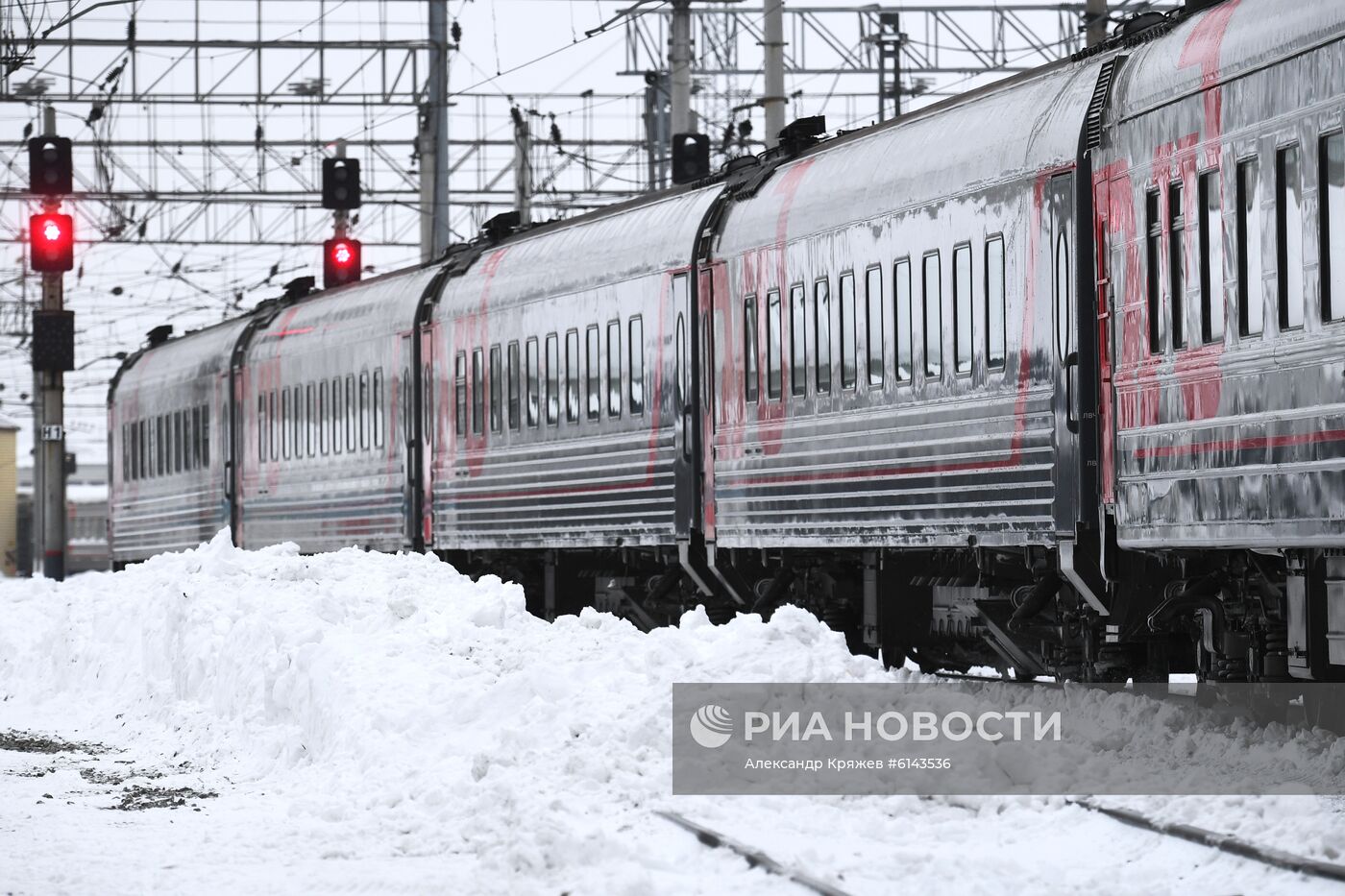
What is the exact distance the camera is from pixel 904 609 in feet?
51.0

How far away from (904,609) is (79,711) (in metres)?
6.70

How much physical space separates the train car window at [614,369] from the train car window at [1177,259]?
8084 mm

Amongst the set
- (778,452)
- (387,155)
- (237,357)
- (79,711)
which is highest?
(387,155)

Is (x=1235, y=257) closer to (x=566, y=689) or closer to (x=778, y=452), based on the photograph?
(x=566, y=689)

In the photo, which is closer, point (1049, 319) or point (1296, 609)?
point (1296, 609)

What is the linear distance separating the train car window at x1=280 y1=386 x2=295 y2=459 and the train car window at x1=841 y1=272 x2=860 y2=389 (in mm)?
14051

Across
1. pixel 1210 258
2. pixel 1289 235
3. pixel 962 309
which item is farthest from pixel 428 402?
pixel 1289 235

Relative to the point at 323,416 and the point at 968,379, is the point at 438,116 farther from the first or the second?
the point at 968,379

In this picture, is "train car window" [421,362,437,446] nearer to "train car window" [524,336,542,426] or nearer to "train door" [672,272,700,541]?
"train car window" [524,336,542,426]

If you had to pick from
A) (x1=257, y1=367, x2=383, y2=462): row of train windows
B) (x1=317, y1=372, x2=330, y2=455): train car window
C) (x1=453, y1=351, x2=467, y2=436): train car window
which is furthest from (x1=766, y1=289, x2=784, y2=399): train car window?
(x1=317, y1=372, x2=330, y2=455): train car window

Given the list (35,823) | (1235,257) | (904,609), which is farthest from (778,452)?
(35,823)

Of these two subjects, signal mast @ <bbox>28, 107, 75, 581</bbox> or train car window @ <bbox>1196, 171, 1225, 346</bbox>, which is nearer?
train car window @ <bbox>1196, 171, 1225, 346</bbox>

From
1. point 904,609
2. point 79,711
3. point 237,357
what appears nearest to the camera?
point 904,609

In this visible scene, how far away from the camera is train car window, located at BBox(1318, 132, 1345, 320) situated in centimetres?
989
